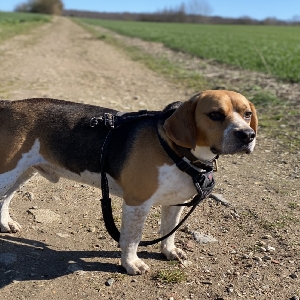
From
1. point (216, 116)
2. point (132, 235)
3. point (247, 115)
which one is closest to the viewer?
point (216, 116)

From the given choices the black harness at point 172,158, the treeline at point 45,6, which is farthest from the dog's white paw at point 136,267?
the treeline at point 45,6

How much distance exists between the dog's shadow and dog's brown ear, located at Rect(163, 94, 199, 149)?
139cm

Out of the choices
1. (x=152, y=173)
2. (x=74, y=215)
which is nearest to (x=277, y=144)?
(x=74, y=215)

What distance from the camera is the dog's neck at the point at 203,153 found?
3.64m

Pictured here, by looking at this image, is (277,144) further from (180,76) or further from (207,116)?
(180,76)

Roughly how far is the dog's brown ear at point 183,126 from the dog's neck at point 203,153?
6.3 inches

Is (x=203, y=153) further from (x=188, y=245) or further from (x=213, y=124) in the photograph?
(x=188, y=245)

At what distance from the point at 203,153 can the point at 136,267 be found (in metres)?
1.21

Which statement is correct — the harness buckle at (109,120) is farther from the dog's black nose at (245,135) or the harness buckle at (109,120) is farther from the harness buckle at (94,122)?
the dog's black nose at (245,135)

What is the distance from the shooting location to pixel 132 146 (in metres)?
3.84

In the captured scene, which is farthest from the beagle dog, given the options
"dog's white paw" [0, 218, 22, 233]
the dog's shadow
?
"dog's white paw" [0, 218, 22, 233]

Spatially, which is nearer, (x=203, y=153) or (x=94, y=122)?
(x=203, y=153)

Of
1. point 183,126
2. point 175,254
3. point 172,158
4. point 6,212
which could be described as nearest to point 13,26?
point 6,212

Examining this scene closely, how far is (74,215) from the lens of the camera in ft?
16.8
